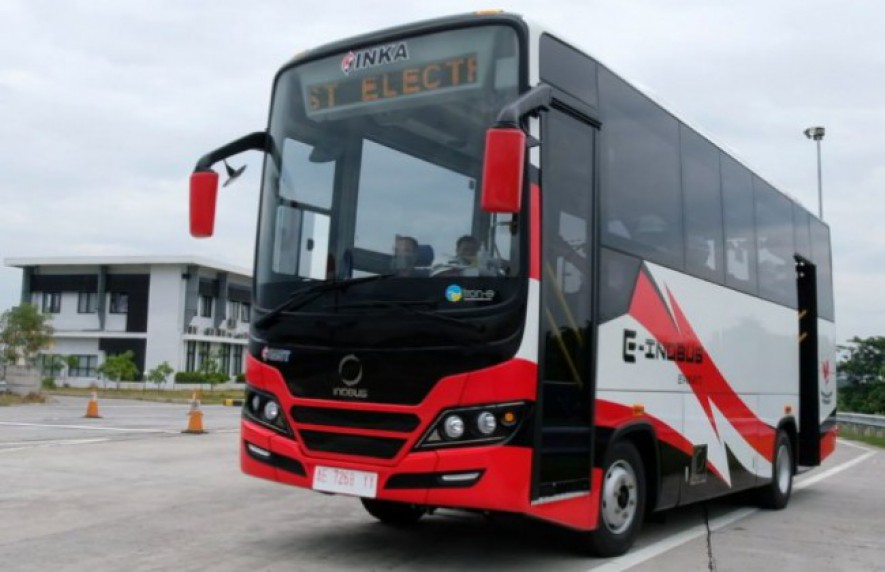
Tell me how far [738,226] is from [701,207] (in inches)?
45.2

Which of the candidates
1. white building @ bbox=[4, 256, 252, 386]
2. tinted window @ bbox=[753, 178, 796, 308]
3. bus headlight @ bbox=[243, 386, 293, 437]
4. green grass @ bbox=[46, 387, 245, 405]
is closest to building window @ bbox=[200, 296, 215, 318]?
white building @ bbox=[4, 256, 252, 386]

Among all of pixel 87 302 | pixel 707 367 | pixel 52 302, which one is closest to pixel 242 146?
pixel 707 367

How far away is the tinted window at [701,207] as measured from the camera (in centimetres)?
838

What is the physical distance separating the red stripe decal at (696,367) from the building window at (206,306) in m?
55.5

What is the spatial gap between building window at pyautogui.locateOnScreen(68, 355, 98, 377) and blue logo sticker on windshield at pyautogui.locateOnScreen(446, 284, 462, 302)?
197 feet

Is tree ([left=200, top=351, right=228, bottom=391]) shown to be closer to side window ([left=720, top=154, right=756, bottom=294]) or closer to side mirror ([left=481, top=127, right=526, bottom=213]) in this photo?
side window ([left=720, top=154, right=756, bottom=294])

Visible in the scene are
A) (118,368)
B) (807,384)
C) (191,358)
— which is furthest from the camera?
(191,358)

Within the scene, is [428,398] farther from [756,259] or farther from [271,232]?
[756,259]

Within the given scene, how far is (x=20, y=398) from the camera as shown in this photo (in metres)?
32.7

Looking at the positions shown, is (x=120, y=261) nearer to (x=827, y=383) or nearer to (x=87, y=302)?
(x=87, y=302)

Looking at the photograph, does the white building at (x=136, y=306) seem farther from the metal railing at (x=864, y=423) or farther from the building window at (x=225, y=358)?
the metal railing at (x=864, y=423)

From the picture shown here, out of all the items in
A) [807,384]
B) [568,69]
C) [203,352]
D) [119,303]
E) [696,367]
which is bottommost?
[807,384]

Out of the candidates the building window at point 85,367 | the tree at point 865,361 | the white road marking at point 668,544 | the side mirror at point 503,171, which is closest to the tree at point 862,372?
the tree at point 865,361

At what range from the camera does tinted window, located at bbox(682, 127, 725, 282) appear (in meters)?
8.38
